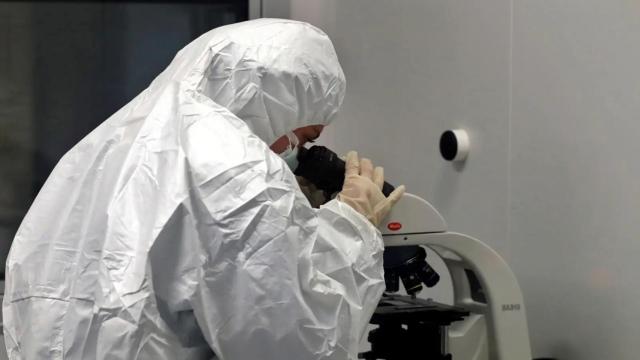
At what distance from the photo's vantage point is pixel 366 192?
→ 123 cm

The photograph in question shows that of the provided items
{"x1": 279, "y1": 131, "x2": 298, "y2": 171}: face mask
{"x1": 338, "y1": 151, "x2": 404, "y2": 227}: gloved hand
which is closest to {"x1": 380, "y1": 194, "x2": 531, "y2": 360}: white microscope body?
{"x1": 338, "y1": 151, "x2": 404, "y2": 227}: gloved hand

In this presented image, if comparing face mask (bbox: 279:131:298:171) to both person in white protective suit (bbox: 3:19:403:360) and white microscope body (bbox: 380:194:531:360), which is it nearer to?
person in white protective suit (bbox: 3:19:403:360)

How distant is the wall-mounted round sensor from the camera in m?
1.80

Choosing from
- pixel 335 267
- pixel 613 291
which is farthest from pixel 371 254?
pixel 613 291

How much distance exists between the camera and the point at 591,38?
1.42 meters

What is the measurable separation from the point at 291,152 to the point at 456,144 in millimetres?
672

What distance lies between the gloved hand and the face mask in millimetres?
96

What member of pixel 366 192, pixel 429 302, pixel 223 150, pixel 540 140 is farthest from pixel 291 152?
pixel 540 140

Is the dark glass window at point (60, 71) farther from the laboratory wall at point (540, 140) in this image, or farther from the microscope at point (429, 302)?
the microscope at point (429, 302)

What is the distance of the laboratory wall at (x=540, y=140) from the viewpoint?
136 cm

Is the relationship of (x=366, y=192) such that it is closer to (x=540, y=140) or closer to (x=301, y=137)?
(x=301, y=137)

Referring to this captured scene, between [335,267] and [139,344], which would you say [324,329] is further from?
[139,344]

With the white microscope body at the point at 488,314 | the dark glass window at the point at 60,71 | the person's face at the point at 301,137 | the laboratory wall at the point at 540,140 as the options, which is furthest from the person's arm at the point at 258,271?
the dark glass window at the point at 60,71

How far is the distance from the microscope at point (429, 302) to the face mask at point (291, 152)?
19mm
